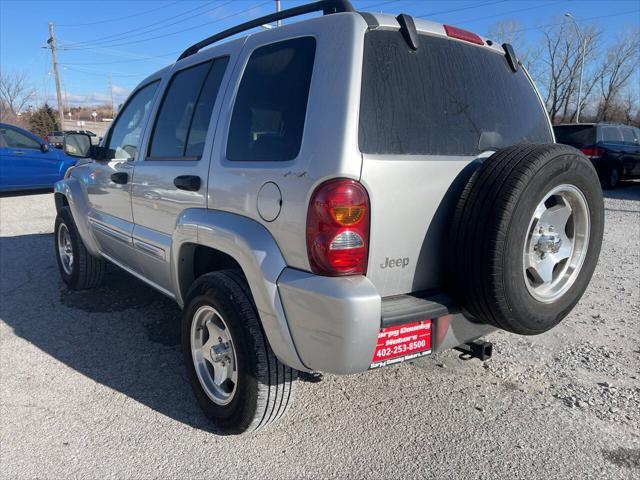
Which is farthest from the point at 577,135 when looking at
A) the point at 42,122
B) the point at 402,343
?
the point at 42,122

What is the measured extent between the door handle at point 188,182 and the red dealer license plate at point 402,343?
1.32 metres

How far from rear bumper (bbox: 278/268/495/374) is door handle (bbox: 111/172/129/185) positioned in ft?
6.59

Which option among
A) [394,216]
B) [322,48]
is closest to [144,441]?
[394,216]

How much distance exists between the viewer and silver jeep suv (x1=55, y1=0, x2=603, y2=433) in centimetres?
202

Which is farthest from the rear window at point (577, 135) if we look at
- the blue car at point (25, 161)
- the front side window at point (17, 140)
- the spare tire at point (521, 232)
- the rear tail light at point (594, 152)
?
the front side window at point (17, 140)

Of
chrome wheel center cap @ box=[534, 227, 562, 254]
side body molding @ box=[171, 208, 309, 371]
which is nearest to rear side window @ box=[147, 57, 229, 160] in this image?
side body molding @ box=[171, 208, 309, 371]

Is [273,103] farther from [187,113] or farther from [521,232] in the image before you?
[521,232]

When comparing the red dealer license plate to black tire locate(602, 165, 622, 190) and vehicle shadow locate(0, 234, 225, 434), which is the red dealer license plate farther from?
black tire locate(602, 165, 622, 190)

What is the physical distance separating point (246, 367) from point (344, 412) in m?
0.75

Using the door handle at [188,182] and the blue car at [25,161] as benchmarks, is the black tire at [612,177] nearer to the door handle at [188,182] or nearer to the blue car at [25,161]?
the door handle at [188,182]

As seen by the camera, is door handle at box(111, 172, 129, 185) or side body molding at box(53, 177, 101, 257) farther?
side body molding at box(53, 177, 101, 257)

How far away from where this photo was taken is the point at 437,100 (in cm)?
231

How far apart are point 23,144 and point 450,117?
37.6ft

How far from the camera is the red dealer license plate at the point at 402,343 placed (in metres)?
2.09
